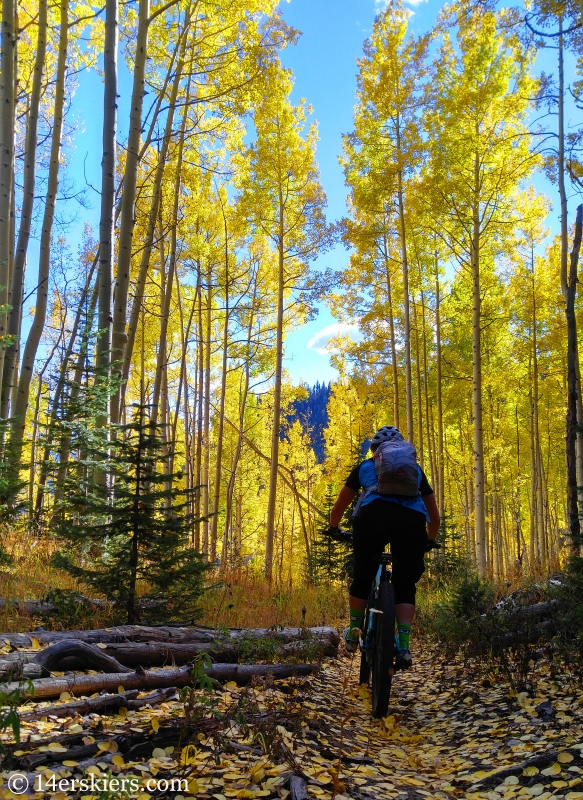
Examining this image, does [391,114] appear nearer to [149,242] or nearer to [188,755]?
[149,242]

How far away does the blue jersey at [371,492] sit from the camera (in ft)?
11.5

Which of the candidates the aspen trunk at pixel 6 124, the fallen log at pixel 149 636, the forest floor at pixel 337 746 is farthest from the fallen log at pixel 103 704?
the aspen trunk at pixel 6 124

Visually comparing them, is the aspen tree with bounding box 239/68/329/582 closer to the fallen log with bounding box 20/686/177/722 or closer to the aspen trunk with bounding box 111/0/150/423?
the aspen trunk with bounding box 111/0/150/423

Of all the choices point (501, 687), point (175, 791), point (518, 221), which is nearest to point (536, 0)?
point (518, 221)

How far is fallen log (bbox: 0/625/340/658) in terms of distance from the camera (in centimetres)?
320

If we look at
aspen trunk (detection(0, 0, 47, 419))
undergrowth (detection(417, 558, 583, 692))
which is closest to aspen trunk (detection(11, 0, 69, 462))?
aspen trunk (detection(0, 0, 47, 419))

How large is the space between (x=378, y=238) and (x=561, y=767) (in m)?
12.8

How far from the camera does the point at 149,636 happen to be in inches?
142

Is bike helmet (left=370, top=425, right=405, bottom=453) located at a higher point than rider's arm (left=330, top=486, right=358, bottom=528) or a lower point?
higher

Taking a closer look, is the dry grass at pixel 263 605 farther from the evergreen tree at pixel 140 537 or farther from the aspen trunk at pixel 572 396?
the aspen trunk at pixel 572 396

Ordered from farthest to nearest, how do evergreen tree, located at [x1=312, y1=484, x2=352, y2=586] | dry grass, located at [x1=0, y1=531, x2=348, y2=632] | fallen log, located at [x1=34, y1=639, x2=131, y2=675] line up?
evergreen tree, located at [x1=312, y1=484, x2=352, y2=586] → dry grass, located at [x1=0, y1=531, x2=348, y2=632] → fallen log, located at [x1=34, y1=639, x2=131, y2=675]

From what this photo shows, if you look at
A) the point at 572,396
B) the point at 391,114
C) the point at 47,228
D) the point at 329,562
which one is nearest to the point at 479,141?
the point at 391,114

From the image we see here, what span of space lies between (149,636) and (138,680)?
66cm

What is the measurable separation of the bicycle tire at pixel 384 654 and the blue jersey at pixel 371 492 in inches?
22.8
